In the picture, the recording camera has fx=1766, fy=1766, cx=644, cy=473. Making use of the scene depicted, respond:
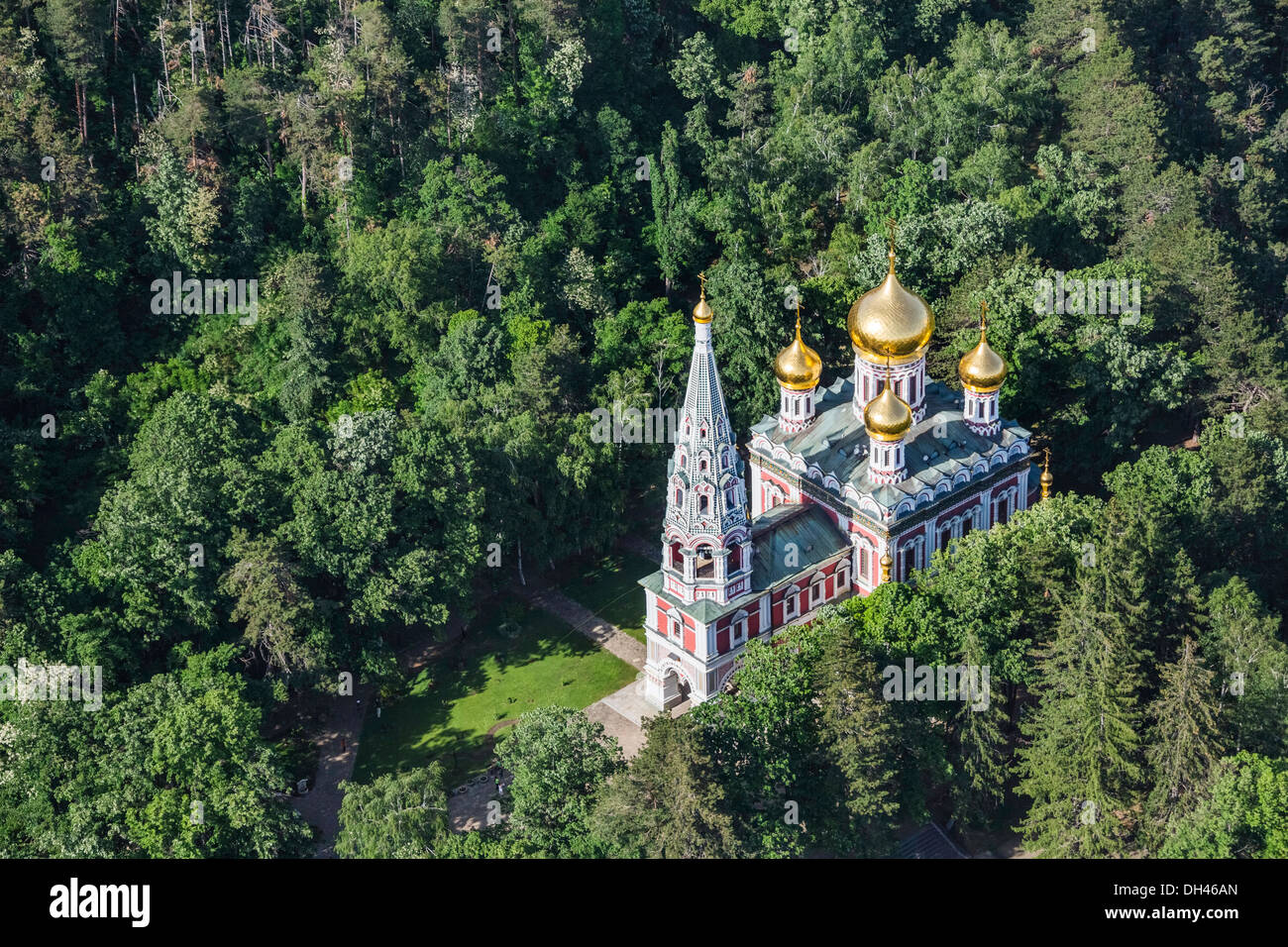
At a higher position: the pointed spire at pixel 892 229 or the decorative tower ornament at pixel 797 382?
the pointed spire at pixel 892 229

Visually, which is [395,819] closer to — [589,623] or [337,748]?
[337,748]

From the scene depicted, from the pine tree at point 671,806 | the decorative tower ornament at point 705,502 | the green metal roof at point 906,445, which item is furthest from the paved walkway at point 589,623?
the pine tree at point 671,806

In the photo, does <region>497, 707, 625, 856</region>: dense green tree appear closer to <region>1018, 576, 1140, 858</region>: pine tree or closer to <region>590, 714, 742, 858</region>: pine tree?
<region>590, 714, 742, 858</region>: pine tree

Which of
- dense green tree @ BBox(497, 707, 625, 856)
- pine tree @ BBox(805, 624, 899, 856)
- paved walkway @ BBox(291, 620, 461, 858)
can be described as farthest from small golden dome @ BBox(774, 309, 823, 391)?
dense green tree @ BBox(497, 707, 625, 856)

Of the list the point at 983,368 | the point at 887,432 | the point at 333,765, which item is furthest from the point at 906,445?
the point at 333,765

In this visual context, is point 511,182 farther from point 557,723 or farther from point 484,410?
point 557,723

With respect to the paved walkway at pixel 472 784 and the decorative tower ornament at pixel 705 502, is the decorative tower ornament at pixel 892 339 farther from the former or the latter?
the paved walkway at pixel 472 784
